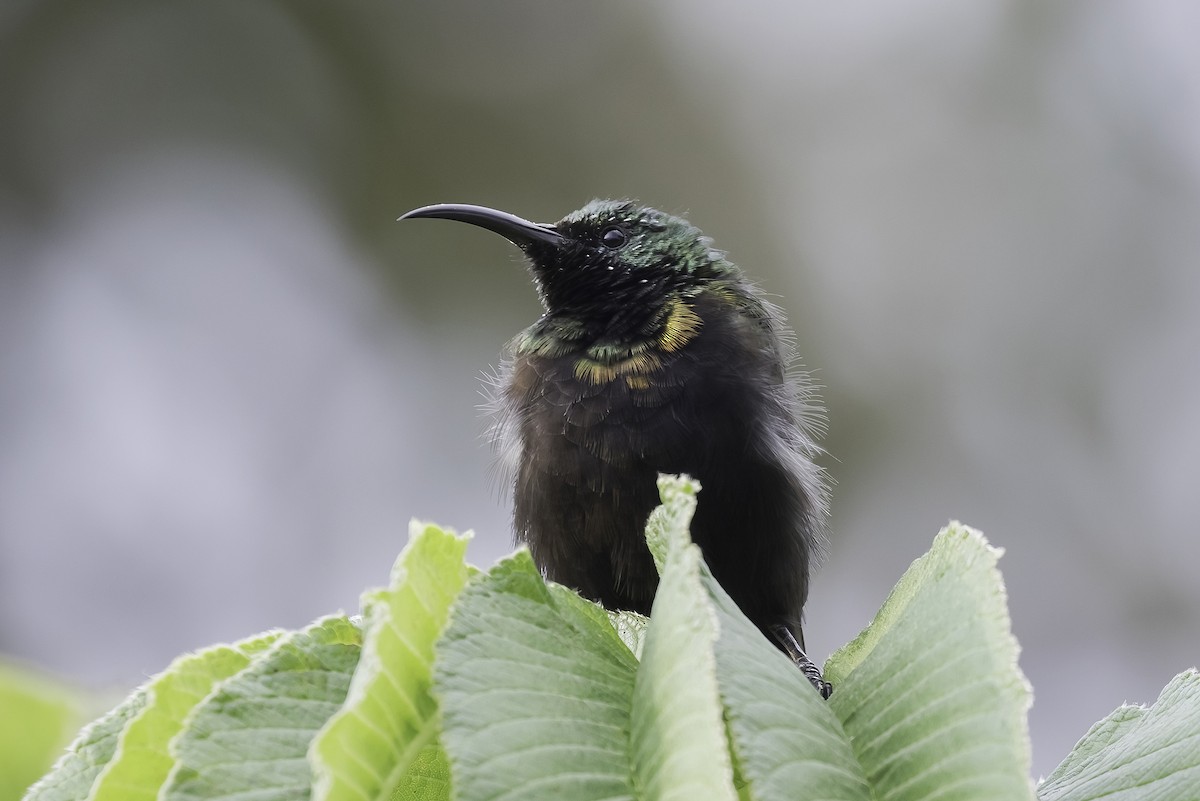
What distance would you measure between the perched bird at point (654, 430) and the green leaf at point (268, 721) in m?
1.36

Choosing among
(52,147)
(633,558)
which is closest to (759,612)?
(633,558)

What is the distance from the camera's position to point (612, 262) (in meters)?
3.02

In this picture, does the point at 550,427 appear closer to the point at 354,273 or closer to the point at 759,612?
the point at 759,612

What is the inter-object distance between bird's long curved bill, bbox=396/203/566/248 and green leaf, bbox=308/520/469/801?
91.5 inches

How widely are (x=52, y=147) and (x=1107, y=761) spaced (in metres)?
9.33

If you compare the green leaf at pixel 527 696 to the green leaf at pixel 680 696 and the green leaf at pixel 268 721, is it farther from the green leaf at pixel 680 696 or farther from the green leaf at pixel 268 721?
the green leaf at pixel 268 721

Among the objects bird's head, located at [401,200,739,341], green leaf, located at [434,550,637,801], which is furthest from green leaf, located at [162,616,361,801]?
bird's head, located at [401,200,739,341]

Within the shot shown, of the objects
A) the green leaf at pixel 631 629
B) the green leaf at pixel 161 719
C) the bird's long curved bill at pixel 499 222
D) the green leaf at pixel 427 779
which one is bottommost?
the green leaf at pixel 427 779

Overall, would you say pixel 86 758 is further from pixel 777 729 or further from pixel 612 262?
pixel 612 262

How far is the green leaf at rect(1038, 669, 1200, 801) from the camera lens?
3.05 ft

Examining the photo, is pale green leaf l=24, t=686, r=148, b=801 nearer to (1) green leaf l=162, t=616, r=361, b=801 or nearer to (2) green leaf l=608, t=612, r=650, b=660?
(1) green leaf l=162, t=616, r=361, b=801

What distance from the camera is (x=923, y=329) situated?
8.45 meters

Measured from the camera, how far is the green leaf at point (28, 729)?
129cm

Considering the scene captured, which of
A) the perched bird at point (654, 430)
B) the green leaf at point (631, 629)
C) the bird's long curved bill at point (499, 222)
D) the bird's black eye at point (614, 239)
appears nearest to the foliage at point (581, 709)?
the green leaf at point (631, 629)
